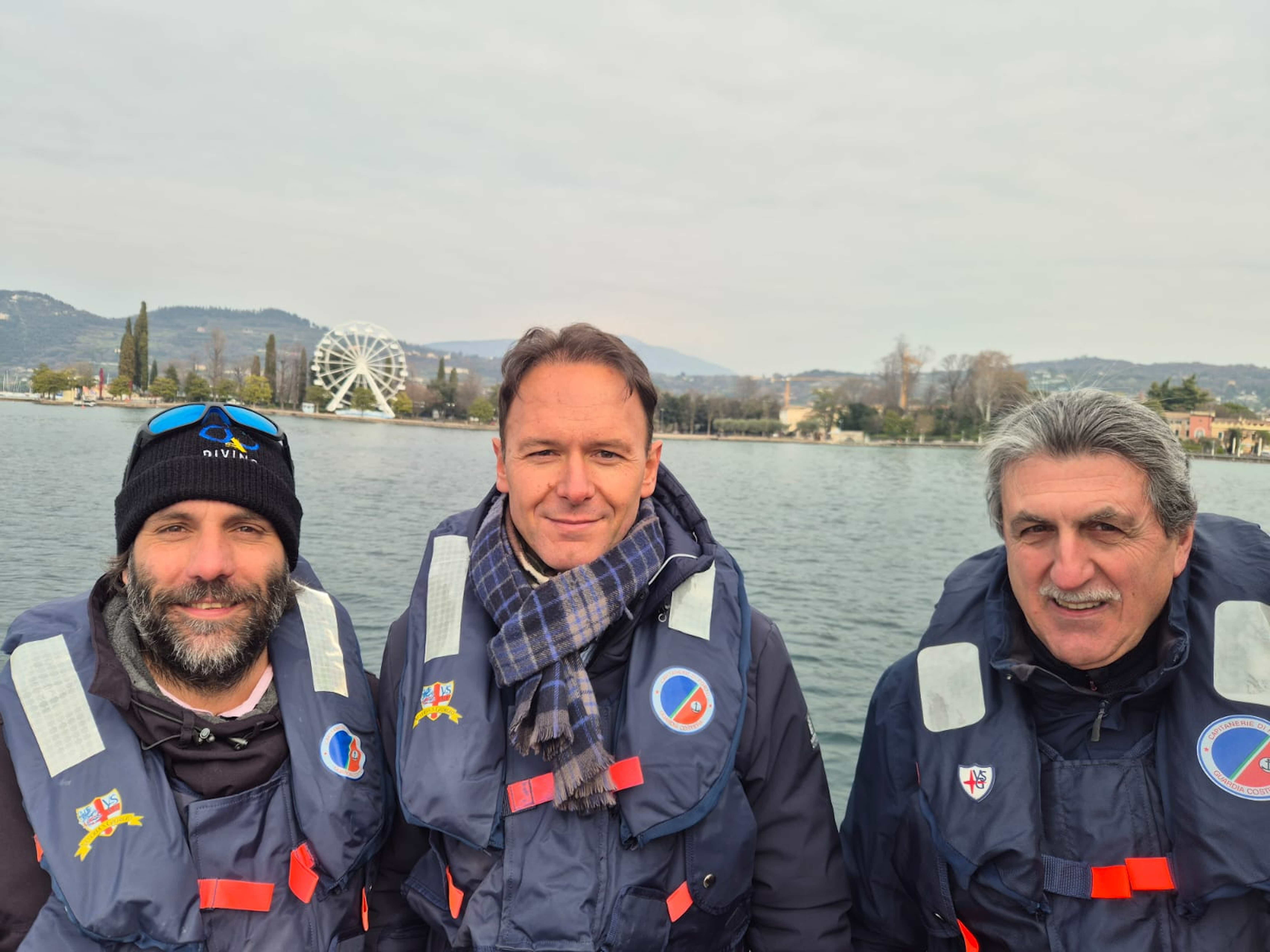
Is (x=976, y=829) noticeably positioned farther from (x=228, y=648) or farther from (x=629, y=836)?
(x=228, y=648)

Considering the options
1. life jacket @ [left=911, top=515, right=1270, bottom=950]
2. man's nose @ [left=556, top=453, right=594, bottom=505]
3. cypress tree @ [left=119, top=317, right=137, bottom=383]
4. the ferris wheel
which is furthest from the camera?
the ferris wheel

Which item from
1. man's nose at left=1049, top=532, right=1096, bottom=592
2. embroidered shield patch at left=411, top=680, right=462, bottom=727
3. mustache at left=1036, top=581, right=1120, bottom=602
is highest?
man's nose at left=1049, top=532, right=1096, bottom=592

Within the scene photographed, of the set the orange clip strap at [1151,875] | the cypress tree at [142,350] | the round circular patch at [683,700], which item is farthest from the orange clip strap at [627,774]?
the cypress tree at [142,350]

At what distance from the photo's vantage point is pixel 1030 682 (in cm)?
234

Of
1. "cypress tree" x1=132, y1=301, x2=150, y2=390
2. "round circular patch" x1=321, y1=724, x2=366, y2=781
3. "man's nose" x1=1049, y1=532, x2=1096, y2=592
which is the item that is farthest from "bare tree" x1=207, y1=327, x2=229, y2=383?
"man's nose" x1=1049, y1=532, x2=1096, y2=592

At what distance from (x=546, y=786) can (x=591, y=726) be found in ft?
0.63

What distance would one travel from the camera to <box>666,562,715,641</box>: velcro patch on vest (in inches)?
96.5

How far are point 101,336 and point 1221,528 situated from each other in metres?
218

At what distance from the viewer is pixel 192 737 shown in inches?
92.7

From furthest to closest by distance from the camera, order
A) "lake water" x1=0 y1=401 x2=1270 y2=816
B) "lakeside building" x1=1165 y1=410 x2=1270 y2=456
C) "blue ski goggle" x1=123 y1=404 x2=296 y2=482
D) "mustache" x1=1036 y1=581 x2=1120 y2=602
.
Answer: "lakeside building" x1=1165 y1=410 x2=1270 y2=456 → "lake water" x1=0 y1=401 x2=1270 y2=816 → "blue ski goggle" x1=123 y1=404 x2=296 y2=482 → "mustache" x1=1036 y1=581 x2=1120 y2=602

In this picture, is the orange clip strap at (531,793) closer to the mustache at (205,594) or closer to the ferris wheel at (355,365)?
the mustache at (205,594)

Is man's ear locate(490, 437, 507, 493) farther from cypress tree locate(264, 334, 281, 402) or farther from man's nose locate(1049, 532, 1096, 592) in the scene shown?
cypress tree locate(264, 334, 281, 402)

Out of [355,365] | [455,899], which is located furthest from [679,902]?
[355,365]

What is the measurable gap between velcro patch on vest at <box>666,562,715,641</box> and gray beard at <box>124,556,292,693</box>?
1.22 metres
